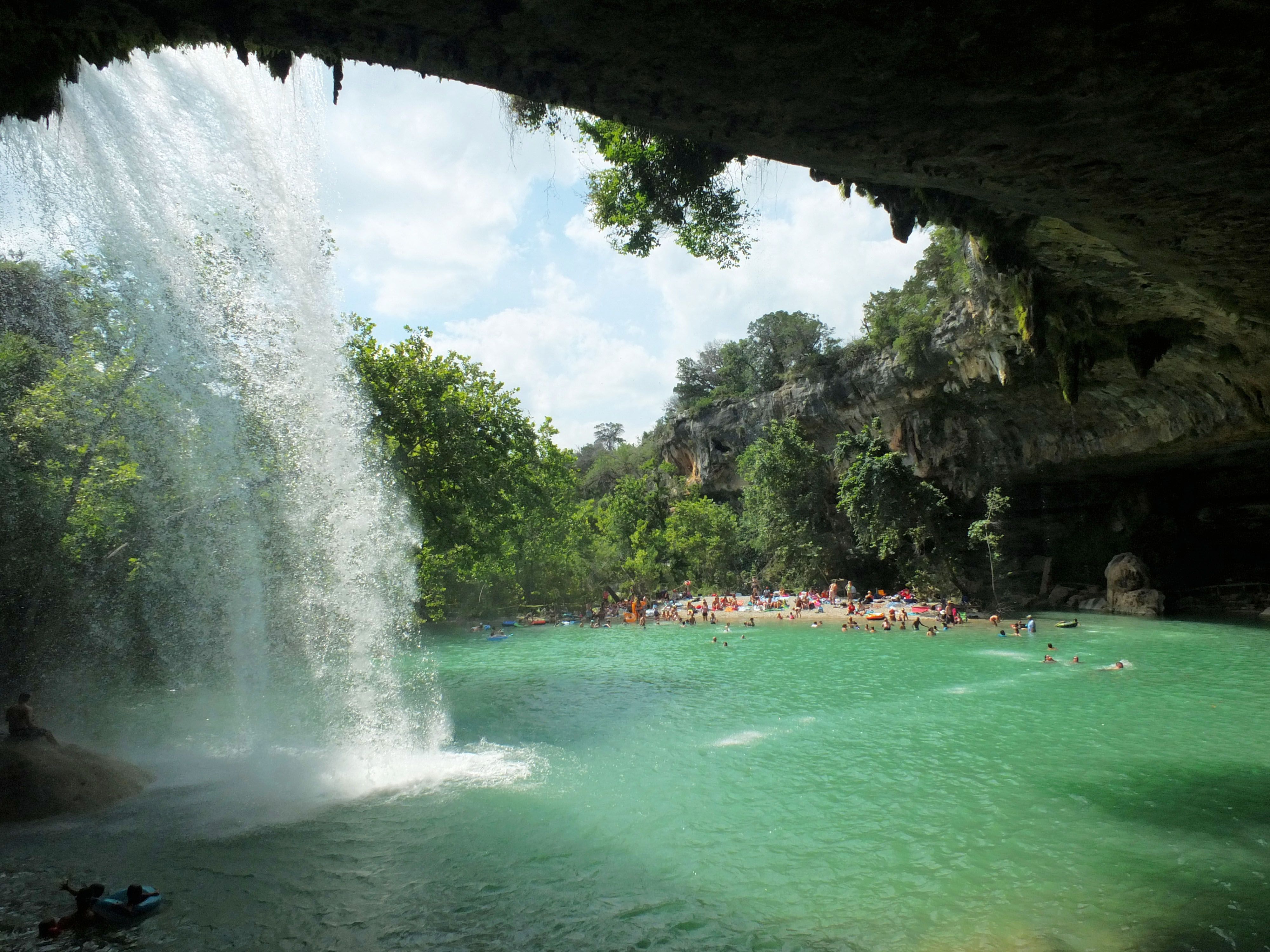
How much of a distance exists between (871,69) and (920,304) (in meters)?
26.4

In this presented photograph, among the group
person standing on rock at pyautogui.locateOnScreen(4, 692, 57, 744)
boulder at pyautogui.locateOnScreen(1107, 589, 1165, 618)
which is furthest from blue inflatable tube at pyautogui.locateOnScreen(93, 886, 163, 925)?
boulder at pyautogui.locateOnScreen(1107, 589, 1165, 618)

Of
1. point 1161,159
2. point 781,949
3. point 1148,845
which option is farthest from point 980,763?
point 1161,159

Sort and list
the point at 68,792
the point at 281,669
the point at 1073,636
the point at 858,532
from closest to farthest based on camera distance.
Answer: the point at 68,792 → the point at 281,669 → the point at 1073,636 → the point at 858,532

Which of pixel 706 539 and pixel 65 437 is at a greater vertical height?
pixel 65 437

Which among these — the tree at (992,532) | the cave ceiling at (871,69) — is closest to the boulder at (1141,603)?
the tree at (992,532)

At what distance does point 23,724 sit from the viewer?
927 cm

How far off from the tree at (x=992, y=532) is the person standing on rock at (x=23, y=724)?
2756cm

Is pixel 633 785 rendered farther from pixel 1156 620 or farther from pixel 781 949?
pixel 1156 620

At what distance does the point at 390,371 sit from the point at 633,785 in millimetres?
11068

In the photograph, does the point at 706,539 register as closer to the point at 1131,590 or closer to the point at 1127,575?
the point at 1127,575

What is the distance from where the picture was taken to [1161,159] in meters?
4.07

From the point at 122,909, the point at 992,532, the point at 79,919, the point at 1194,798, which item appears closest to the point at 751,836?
the point at 1194,798

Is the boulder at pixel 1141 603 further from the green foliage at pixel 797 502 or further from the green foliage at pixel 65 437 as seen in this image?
the green foliage at pixel 65 437

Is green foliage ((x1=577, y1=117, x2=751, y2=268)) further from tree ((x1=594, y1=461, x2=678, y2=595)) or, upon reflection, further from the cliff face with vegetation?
tree ((x1=594, y1=461, x2=678, y2=595))
